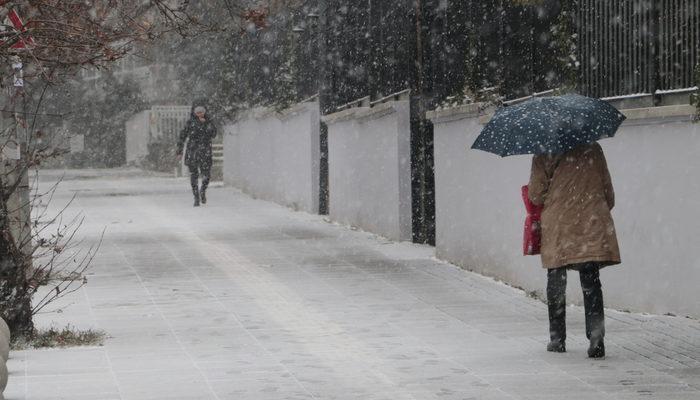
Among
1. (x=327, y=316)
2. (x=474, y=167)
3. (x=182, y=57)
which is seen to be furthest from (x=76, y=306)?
(x=182, y=57)

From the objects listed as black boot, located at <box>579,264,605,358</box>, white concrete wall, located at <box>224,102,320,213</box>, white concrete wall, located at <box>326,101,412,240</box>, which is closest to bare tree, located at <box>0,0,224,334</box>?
black boot, located at <box>579,264,605,358</box>

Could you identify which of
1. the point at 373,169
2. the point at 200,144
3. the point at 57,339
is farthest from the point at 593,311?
the point at 200,144

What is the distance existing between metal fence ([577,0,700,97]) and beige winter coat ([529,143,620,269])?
1719mm

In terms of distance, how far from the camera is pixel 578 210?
9203 mm

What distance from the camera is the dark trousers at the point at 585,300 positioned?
9.23 meters

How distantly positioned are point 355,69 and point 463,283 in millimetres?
9610

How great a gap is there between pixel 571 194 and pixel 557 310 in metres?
0.80

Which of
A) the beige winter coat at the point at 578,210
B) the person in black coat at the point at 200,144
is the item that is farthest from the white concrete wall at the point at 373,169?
the beige winter coat at the point at 578,210

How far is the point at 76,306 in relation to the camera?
12.4m

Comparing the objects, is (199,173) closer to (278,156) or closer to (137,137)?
(278,156)

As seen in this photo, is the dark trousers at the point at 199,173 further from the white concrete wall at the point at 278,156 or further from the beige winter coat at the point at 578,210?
the beige winter coat at the point at 578,210

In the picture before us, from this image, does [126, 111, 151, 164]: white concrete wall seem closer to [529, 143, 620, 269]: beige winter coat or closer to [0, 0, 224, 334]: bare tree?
[0, 0, 224, 334]: bare tree

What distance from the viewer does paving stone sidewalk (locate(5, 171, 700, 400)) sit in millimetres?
8273

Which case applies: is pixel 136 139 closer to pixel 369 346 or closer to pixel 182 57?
pixel 182 57
